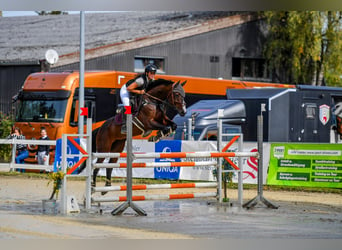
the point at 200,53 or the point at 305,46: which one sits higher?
the point at 305,46

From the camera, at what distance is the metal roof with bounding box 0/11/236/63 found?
112 feet

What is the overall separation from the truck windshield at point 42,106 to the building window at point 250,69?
1272 centimetres

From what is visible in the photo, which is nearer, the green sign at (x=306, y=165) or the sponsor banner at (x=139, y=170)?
the green sign at (x=306, y=165)

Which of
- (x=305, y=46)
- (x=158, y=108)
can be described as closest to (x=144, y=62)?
(x=305, y=46)

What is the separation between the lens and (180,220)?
1234cm

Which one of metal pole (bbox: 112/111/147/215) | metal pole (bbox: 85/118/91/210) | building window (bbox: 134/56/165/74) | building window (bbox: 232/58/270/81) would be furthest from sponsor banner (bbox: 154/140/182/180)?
building window (bbox: 232/58/270/81)

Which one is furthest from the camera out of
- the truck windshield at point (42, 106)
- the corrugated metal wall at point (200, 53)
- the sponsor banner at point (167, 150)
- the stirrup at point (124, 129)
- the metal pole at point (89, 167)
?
the corrugated metal wall at point (200, 53)

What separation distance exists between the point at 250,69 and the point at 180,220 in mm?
25569

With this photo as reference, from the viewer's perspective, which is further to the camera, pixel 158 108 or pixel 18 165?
pixel 18 165

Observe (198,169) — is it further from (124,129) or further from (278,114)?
(278,114)

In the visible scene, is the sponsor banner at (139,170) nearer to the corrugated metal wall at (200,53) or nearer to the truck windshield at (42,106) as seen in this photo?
the truck windshield at (42,106)

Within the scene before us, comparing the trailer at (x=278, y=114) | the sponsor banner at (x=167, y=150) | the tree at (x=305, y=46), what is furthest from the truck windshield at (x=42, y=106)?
the tree at (x=305, y=46)

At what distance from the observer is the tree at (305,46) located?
36906mm

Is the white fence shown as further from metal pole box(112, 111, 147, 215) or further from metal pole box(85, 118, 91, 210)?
metal pole box(112, 111, 147, 215)
